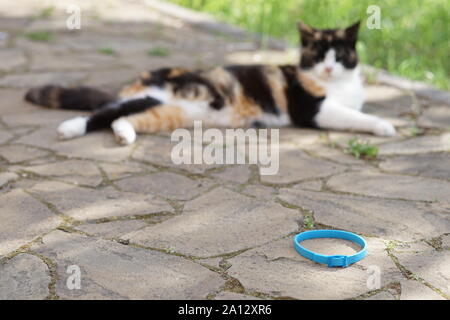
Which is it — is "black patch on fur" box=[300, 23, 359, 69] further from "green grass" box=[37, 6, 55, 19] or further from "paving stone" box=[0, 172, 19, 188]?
"green grass" box=[37, 6, 55, 19]

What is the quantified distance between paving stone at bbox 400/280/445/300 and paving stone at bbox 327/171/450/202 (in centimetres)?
87

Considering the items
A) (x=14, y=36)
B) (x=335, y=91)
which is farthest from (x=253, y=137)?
(x=14, y=36)

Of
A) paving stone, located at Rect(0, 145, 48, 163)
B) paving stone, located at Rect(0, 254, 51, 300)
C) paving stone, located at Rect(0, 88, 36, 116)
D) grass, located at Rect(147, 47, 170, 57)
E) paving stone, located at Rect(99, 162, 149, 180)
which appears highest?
grass, located at Rect(147, 47, 170, 57)

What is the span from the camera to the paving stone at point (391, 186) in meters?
3.16

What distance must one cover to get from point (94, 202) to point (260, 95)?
5.43ft

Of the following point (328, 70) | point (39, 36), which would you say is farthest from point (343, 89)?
point (39, 36)

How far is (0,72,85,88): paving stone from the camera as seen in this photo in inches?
199

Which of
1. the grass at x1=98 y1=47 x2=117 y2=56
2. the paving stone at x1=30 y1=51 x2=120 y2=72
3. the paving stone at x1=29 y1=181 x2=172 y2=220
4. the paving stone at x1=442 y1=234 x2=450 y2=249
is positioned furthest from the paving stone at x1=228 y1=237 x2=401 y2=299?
the grass at x1=98 y1=47 x2=117 y2=56

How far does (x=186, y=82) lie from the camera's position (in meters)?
4.21

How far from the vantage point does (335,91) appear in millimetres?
4355

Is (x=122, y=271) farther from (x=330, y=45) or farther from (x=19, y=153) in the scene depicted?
(x=330, y=45)

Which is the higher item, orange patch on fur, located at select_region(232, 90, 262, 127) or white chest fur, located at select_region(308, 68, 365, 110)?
white chest fur, located at select_region(308, 68, 365, 110)

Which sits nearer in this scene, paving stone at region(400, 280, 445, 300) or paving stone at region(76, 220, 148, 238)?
paving stone at region(400, 280, 445, 300)

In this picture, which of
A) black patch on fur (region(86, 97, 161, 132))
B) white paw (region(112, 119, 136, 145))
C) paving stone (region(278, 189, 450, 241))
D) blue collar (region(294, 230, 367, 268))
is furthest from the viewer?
black patch on fur (region(86, 97, 161, 132))
